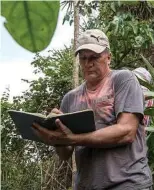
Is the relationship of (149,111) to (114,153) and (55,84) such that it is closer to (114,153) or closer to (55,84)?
(114,153)

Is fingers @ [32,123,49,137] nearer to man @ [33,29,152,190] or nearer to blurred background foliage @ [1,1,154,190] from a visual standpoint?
man @ [33,29,152,190]

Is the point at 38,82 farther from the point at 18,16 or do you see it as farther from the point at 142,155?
the point at 18,16

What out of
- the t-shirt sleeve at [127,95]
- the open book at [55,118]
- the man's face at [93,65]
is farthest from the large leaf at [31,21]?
the man's face at [93,65]

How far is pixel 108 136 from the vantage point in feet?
5.50

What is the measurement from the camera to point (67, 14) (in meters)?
4.33

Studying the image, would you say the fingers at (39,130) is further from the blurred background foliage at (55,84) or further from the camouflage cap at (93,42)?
the blurred background foliage at (55,84)

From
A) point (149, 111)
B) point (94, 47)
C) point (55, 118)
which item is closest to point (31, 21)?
point (55, 118)

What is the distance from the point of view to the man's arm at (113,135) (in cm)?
165

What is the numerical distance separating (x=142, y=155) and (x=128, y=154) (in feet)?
0.18

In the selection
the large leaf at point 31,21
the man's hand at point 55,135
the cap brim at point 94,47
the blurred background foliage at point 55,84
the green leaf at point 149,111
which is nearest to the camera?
the large leaf at point 31,21

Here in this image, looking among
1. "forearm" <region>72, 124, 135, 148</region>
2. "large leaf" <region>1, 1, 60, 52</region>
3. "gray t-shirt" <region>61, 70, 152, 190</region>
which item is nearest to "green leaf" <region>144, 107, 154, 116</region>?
"gray t-shirt" <region>61, 70, 152, 190</region>

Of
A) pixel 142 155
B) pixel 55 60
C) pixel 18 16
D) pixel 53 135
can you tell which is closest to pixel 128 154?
pixel 142 155

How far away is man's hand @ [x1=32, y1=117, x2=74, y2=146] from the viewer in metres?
1.63

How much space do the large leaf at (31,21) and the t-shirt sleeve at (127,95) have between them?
1.39 m
